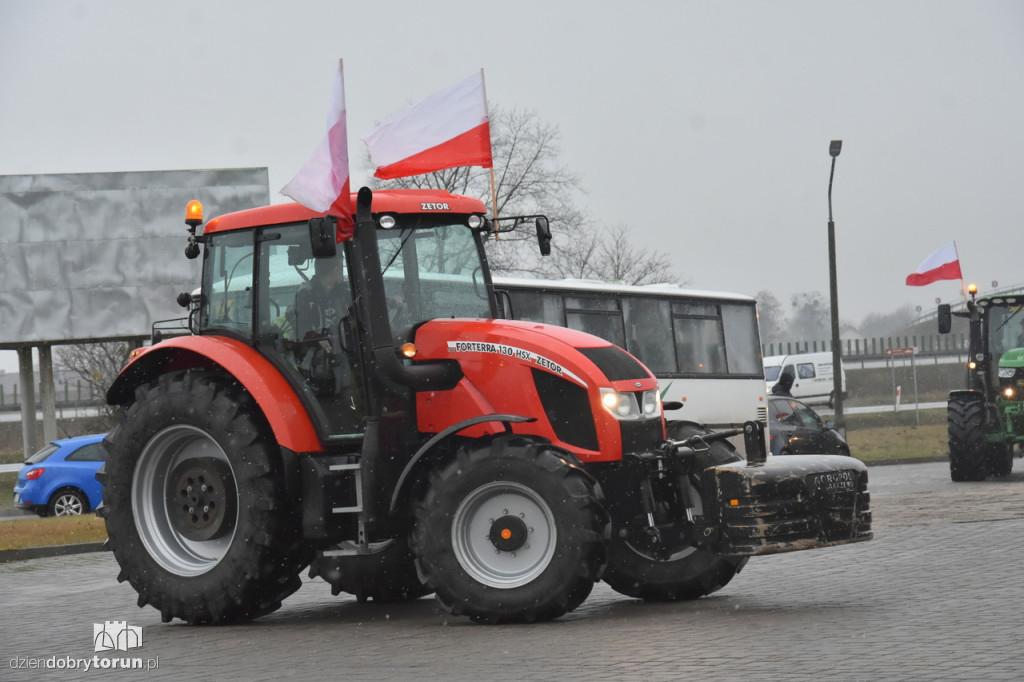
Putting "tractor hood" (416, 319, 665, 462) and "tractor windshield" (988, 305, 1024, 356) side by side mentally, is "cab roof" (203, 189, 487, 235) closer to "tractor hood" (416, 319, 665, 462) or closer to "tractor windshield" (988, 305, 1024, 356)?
"tractor hood" (416, 319, 665, 462)

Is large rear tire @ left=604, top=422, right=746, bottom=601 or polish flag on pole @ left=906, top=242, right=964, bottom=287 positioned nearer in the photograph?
large rear tire @ left=604, top=422, right=746, bottom=601

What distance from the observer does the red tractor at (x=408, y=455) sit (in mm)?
8773

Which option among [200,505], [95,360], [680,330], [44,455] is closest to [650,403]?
[200,505]

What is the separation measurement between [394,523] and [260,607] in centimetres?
123

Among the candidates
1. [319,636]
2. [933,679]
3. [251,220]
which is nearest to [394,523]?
[319,636]

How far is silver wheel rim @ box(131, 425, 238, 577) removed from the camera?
9.94 metres

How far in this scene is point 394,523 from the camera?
9.28m

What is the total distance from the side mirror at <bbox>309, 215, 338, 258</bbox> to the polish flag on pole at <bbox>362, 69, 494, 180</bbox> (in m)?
1.22

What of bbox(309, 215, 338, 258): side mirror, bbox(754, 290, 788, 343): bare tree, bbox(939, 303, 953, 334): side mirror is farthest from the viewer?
bbox(754, 290, 788, 343): bare tree

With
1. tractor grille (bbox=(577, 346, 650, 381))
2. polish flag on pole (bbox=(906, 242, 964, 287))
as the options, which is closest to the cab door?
tractor grille (bbox=(577, 346, 650, 381))

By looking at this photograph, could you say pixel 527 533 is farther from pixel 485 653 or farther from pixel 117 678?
pixel 117 678

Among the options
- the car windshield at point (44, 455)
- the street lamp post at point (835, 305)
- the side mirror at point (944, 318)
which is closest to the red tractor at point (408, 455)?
the side mirror at point (944, 318)

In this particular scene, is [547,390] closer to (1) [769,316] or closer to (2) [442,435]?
(2) [442,435]

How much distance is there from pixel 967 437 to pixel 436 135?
14.5 m
